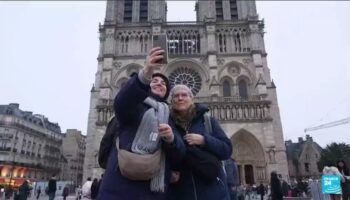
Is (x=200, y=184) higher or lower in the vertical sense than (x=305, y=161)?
lower

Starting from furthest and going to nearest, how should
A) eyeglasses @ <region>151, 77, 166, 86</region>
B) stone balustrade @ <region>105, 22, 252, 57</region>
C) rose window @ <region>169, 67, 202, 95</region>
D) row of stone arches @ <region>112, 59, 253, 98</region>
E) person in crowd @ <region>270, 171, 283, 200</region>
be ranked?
1. stone balustrade @ <region>105, 22, 252, 57</region>
2. rose window @ <region>169, 67, 202, 95</region>
3. row of stone arches @ <region>112, 59, 253, 98</region>
4. person in crowd @ <region>270, 171, 283, 200</region>
5. eyeglasses @ <region>151, 77, 166, 86</region>

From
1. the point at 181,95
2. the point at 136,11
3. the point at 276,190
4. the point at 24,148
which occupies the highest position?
the point at 136,11

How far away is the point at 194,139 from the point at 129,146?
0.56 meters

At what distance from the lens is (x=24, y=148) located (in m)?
30.1

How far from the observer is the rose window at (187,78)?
26234mm

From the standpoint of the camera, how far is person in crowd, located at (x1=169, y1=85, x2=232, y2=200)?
225cm

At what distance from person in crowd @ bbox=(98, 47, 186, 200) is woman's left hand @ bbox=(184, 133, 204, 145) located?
0.13 m

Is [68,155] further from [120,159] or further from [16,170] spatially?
[120,159]

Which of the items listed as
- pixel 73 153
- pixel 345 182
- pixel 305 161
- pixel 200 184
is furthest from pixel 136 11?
pixel 200 184

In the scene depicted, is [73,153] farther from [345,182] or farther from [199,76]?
[345,182]

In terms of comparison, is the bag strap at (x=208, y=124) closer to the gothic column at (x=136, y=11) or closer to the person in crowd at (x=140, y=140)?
the person in crowd at (x=140, y=140)

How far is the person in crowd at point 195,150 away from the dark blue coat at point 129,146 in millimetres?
167

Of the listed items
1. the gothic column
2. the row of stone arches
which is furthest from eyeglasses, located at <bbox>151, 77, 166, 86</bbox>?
the gothic column

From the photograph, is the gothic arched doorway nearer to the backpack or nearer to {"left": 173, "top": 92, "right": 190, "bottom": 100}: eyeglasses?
{"left": 173, "top": 92, "right": 190, "bottom": 100}: eyeglasses
